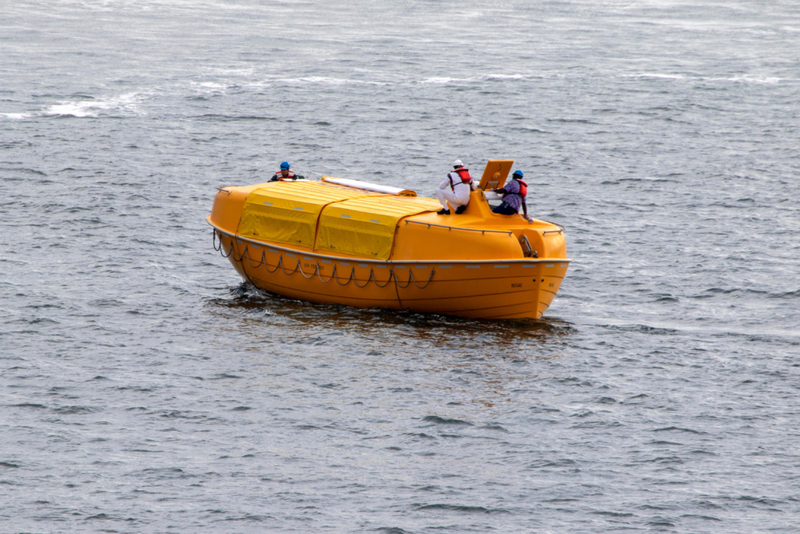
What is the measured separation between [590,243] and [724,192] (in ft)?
30.3

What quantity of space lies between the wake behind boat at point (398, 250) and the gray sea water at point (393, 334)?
1.98 feet

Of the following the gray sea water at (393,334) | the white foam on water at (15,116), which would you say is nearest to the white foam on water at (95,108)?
the gray sea water at (393,334)

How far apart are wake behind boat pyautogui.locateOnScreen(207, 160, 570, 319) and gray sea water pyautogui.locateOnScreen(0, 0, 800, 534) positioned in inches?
23.8

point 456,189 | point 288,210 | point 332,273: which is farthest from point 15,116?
point 456,189

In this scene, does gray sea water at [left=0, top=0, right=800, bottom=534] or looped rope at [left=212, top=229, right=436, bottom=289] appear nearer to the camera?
gray sea water at [left=0, top=0, right=800, bottom=534]

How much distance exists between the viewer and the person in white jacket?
23.2 m

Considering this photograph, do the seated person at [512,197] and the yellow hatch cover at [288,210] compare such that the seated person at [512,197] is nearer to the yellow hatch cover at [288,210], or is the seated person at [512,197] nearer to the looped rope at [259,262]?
the yellow hatch cover at [288,210]

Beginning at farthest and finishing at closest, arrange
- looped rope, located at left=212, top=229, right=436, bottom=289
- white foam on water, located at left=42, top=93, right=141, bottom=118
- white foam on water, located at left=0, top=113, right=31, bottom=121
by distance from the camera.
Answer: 1. white foam on water, located at left=42, top=93, right=141, bottom=118
2. white foam on water, located at left=0, top=113, right=31, bottom=121
3. looped rope, located at left=212, top=229, right=436, bottom=289

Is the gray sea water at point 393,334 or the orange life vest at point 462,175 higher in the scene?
the orange life vest at point 462,175

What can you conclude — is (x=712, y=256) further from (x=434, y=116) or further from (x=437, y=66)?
(x=437, y=66)

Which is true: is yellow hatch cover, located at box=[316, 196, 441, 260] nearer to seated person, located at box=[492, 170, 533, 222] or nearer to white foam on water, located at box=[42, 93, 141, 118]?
seated person, located at box=[492, 170, 533, 222]

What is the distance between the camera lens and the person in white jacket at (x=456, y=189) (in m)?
23.2

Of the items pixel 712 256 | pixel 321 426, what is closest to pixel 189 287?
pixel 321 426

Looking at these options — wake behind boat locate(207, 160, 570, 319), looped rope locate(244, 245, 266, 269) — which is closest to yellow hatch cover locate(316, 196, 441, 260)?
wake behind boat locate(207, 160, 570, 319)
